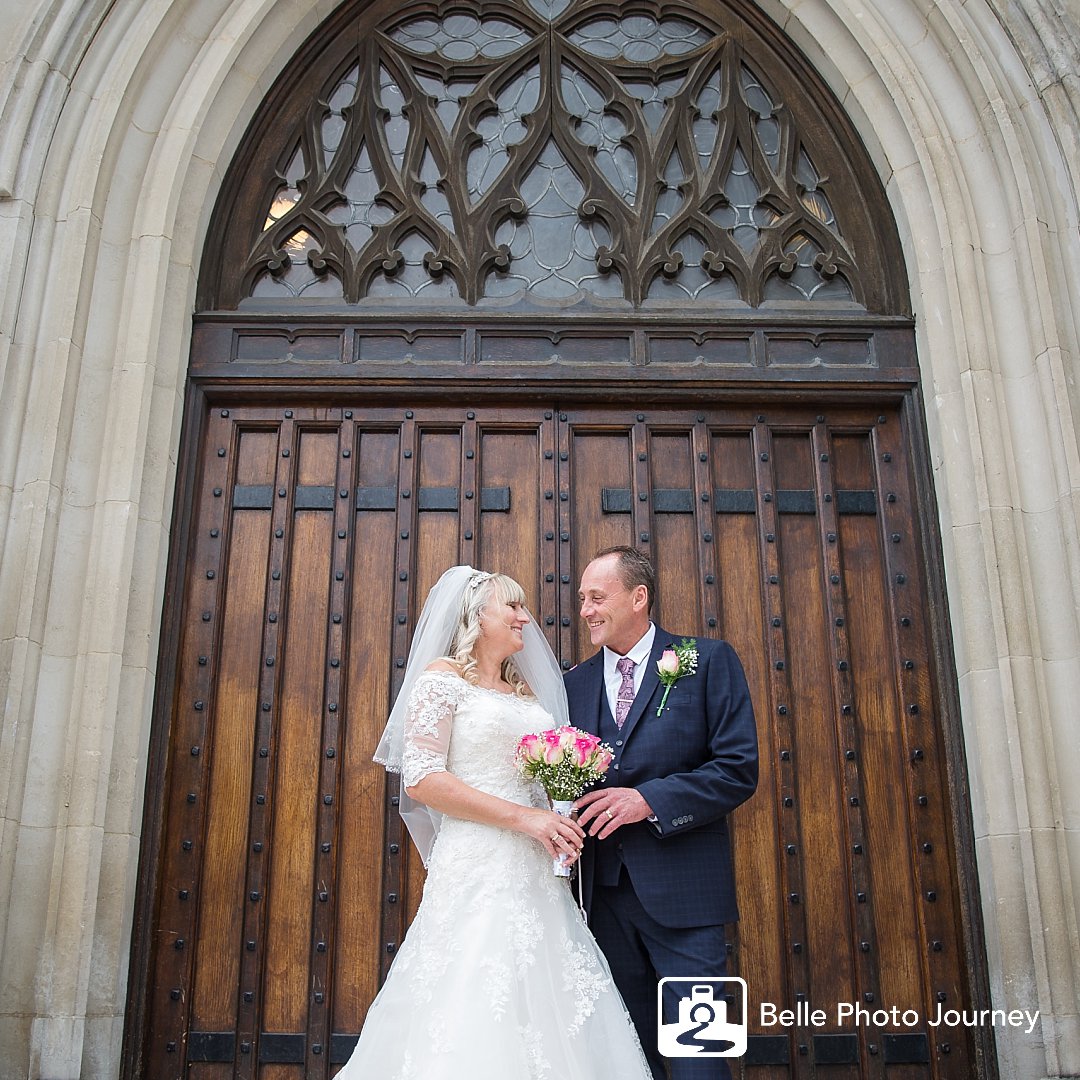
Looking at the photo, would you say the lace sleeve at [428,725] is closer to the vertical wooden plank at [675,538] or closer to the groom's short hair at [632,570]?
the groom's short hair at [632,570]

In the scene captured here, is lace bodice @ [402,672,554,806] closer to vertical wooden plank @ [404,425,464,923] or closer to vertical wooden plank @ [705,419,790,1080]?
vertical wooden plank @ [404,425,464,923]

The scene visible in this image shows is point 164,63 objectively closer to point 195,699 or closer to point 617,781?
point 195,699

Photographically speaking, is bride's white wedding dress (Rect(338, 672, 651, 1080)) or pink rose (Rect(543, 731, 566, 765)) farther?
pink rose (Rect(543, 731, 566, 765))

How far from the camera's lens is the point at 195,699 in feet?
15.0

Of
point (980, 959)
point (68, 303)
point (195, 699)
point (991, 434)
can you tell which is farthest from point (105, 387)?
point (980, 959)

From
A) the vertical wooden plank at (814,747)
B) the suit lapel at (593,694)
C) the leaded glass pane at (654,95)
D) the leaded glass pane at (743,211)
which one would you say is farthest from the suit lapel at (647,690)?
the leaded glass pane at (654,95)

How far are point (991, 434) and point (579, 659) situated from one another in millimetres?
1848

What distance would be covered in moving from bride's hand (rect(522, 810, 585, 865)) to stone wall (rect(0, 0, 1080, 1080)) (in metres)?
1.63

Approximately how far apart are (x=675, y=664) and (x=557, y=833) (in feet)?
2.22

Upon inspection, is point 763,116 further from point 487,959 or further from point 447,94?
point 487,959

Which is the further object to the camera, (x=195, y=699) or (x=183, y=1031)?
(x=195, y=699)

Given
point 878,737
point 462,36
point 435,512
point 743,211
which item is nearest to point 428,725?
point 435,512

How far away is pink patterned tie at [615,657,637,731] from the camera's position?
390 centimetres

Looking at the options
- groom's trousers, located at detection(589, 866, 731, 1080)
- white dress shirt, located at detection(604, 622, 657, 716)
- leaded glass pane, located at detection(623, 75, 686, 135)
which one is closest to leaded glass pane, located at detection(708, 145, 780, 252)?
leaded glass pane, located at detection(623, 75, 686, 135)
